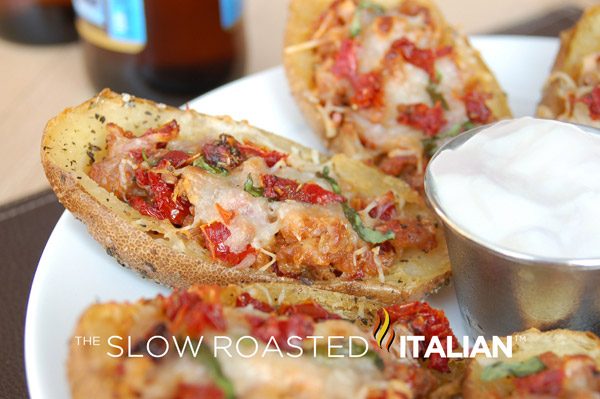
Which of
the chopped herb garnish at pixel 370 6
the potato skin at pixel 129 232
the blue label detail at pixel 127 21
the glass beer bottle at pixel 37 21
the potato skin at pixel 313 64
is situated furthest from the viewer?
the glass beer bottle at pixel 37 21

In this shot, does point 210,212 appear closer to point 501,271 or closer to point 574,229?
point 501,271

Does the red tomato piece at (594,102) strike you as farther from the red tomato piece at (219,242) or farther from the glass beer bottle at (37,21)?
the glass beer bottle at (37,21)

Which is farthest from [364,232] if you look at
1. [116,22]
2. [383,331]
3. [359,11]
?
[116,22]

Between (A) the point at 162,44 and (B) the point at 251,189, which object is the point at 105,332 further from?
(A) the point at 162,44

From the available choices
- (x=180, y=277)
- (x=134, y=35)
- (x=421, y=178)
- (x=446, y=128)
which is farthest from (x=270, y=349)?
(x=134, y=35)

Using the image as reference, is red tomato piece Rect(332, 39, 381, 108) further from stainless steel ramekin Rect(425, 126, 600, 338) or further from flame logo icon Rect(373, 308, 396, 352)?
flame logo icon Rect(373, 308, 396, 352)

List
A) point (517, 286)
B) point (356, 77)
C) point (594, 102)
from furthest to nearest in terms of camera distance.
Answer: point (356, 77) → point (594, 102) → point (517, 286)

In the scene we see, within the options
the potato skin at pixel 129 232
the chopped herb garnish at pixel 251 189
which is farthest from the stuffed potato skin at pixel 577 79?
the chopped herb garnish at pixel 251 189
